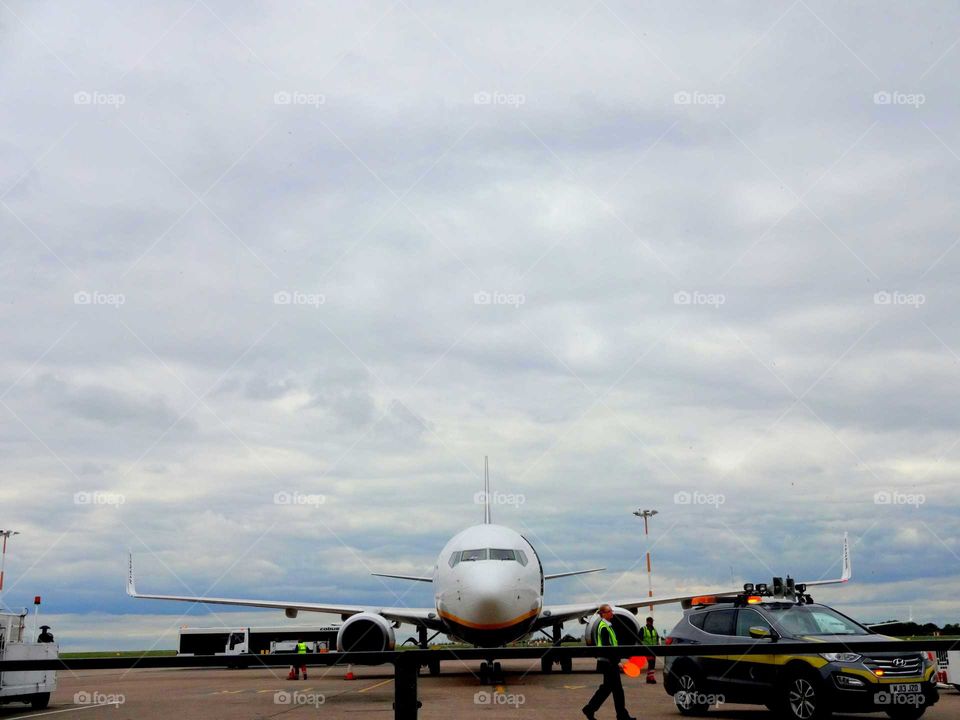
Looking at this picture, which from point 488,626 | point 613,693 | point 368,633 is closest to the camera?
point 613,693

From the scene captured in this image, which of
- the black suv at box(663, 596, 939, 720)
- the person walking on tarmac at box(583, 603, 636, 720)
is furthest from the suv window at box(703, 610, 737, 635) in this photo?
the person walking on tarmac at box(583, 603, 636, 720)

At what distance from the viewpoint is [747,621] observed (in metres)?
14.1

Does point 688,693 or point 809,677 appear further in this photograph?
point 688,693

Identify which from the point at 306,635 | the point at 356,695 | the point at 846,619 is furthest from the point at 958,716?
the point at 306,635

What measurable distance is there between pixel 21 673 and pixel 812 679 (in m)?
15.5

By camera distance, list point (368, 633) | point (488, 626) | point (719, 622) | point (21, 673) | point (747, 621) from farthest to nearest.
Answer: point (368, 633) < point (488, 626) < point (21, 673) < point (719, 622) < point (747, 621)

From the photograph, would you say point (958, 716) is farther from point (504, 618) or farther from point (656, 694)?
point (504, 618)

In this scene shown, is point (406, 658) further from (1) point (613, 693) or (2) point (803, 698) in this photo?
(2) point (803, 698)

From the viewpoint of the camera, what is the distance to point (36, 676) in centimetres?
1833

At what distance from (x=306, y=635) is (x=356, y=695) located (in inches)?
2202

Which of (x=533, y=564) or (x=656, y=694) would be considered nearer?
(x=656, y=694)

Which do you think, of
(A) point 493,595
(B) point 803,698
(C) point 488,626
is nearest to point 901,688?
(B) point 803,698

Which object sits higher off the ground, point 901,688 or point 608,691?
point 608,691

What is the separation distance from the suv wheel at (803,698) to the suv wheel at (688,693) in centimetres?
135
